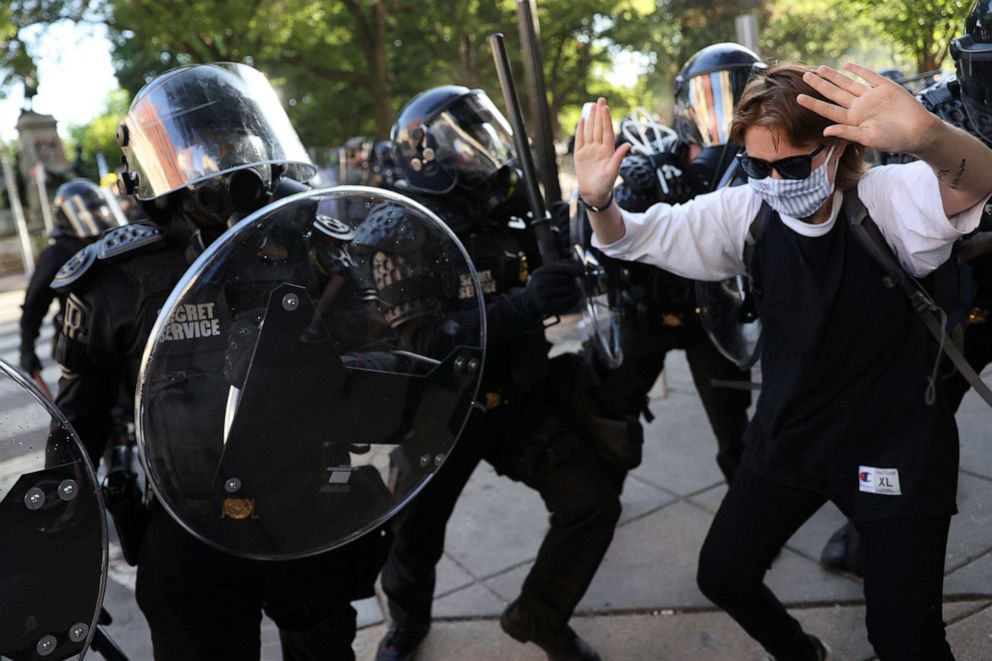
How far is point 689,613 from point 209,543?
2.00 metres

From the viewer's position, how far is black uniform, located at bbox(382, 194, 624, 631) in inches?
120

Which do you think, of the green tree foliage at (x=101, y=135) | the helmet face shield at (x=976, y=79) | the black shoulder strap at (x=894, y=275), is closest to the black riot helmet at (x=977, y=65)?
the helmet face shield at (x=976, y=79)

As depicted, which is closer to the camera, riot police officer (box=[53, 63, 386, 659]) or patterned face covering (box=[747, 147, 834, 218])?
patterned face covering (box=[747, 147, 834, 218])

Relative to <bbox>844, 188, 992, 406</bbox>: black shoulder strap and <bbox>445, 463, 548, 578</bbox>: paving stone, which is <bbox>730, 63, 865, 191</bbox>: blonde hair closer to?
<bbox>844, 188, 992, 406</bbox>: black shoulder strap

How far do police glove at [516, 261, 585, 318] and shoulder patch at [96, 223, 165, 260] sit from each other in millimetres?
1088

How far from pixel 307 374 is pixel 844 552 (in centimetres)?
235

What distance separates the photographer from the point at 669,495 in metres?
4.51

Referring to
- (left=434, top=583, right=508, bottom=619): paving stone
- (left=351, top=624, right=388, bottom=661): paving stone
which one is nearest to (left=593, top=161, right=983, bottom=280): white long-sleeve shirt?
(left=434, top=583, right=508, bottom=619): paving stone

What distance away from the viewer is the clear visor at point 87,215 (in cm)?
593

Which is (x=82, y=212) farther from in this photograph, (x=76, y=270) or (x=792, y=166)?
(x=792, y=166)

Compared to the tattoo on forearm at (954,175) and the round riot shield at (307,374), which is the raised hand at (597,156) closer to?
the round riot shield at (307,374)

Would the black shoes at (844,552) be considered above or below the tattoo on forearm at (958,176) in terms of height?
below

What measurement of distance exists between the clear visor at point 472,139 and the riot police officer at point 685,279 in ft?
1.66

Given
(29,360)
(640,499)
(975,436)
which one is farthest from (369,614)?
(29,360)
